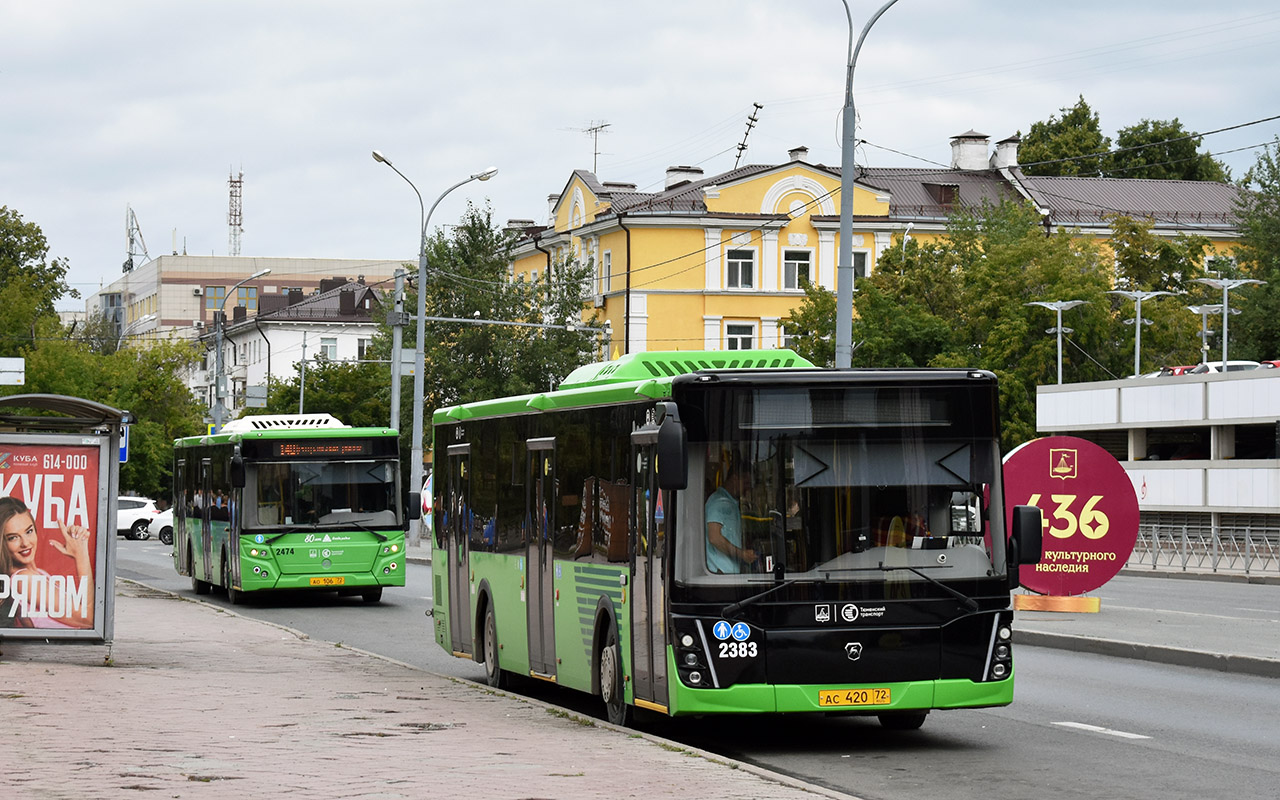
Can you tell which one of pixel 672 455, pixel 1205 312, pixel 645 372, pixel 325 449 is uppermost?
pixel 1205 312

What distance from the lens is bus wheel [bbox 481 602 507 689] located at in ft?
54.2

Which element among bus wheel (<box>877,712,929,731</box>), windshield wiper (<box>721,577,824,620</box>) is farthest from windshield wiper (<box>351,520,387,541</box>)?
windshield wiper (<box>721,577,824,620</box>)

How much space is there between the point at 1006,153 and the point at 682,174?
48.3 feet

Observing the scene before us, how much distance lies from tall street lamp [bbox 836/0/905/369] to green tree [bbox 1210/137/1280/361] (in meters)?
42.9

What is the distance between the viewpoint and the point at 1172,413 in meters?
51.9

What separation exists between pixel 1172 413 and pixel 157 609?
1321 inches

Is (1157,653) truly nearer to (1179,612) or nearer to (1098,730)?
(1098,730)

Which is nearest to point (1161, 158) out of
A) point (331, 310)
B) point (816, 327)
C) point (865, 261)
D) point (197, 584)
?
point (865, 261)

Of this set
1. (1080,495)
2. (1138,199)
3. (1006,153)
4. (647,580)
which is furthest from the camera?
(1006,153)

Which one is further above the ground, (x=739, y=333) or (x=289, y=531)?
(x=739, y=333)

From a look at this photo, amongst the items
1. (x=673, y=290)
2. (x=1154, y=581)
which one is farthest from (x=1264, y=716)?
(x=673, y=290)

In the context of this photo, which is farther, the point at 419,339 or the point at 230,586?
the point at 419,339

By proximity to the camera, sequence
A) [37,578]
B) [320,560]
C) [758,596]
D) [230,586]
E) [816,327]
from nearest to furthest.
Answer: [758,596] < [37,578] < [320,560] < [230,586] < [816,327]

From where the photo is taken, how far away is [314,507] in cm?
2839
